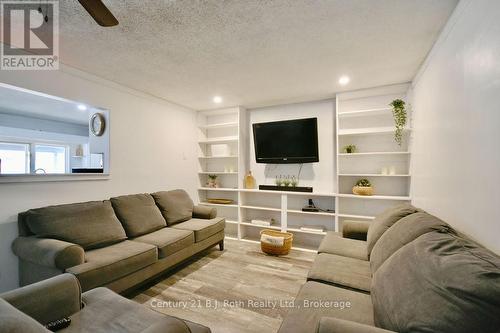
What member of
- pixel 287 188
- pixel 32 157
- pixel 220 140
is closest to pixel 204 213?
pixel 287 188

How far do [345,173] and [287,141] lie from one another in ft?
3.60

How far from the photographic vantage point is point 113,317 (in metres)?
1.26

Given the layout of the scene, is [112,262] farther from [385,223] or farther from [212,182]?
[212,182]

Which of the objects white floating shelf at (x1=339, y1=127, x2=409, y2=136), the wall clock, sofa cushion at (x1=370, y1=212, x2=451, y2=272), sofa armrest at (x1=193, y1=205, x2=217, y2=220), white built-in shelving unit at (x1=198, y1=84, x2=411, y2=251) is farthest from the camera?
sofa armrest at (x1=193, y1=205, x2=217, y2=220)

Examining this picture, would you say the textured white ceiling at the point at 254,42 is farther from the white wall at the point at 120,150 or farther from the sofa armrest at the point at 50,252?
the sofa armrest at the point at 50,252

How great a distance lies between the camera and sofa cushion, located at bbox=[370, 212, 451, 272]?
152cm

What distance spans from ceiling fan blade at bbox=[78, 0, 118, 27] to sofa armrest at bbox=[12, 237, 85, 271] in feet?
5.74

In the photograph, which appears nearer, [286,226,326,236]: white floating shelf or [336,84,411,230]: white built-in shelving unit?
[336,84,411,230]: white built-in shelving unit

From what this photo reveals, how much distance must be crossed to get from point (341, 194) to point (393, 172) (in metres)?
0.80

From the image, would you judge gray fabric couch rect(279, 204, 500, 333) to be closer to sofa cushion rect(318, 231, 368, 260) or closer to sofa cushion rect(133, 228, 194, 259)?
sofa cushion rect(318, 231, 368, 260)

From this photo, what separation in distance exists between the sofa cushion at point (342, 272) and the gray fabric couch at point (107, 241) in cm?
165

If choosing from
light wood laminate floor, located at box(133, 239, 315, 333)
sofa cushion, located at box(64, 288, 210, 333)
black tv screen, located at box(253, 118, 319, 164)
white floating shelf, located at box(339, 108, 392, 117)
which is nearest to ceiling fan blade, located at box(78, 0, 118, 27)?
sofa cushion, located at box(64, 288, 210, 333)

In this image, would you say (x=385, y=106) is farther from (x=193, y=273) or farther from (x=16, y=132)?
(x=16, y=132)

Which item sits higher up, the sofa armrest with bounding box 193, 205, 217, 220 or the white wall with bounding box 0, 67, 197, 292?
the white wall with bounding box 0, 67, 197, 292
